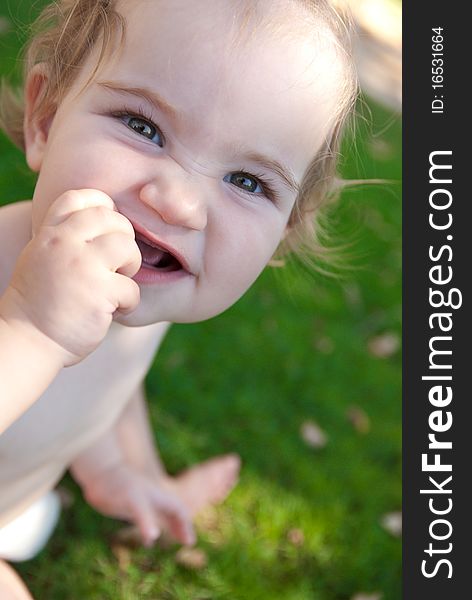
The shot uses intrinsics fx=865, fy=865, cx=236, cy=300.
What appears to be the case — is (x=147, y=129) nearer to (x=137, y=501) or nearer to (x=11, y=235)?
(x=11, y=235)

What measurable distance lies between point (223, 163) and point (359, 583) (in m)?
1.61

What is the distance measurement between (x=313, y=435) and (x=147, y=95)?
1.79 metres

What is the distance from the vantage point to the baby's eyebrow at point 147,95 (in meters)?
1.32

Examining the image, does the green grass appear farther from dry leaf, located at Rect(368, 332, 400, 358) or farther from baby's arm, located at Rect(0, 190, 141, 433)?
baby's arm, located at Rect(0, 190, 141, 433)

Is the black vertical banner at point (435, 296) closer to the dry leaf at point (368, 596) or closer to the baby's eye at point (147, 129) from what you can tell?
the dry leaf at point (368, 596)

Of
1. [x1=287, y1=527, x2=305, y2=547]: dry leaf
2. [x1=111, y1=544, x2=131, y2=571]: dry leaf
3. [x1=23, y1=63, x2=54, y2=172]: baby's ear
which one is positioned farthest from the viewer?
[x1=287, y1=527, x2=305, y2=547]: dry leaf

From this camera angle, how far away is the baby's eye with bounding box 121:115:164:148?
1.35 metres

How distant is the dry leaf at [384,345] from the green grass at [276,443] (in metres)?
0.02

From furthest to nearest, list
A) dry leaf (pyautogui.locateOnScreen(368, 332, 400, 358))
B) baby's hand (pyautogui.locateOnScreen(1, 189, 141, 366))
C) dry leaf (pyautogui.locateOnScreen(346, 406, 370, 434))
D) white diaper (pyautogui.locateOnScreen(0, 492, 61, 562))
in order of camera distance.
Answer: dry leaf (pyautogui.locateOnScreen(368, 332, 400, 358)), dry leaf (pyautogui.locateOnScreen(346, 406, 370, 434)), white diaper (pyautogui.locateOnScreen(0, 492, 61, 562)), baby's hand (pyautogui.locateOnScreen(1, 189, 141, 366))

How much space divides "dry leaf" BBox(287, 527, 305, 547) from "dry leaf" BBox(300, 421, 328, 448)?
14.8 inches

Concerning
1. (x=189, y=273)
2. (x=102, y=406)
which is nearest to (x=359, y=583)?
(x=102, y=406)

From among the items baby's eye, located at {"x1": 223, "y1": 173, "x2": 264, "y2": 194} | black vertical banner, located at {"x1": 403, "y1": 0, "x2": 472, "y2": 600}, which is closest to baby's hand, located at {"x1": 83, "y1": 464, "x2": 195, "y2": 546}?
black vertical banner, located at {"x1": 403, "y1": 0, "x2": 472, "y2": 600}

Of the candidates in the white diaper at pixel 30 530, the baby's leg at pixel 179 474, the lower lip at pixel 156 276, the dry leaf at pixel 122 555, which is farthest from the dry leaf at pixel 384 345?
the lower lip at pixel 156 276

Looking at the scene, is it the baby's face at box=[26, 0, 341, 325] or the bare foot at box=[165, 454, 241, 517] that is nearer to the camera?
the baby's face at box=[26, 0, 341, 325]
